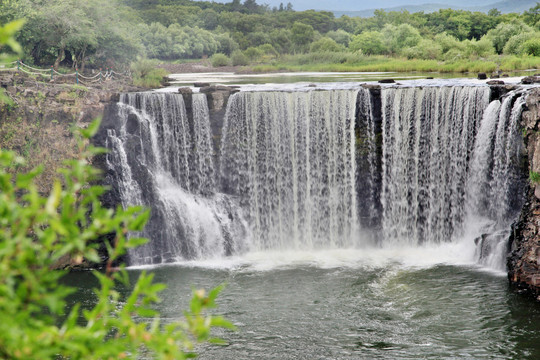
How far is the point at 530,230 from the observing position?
1562 centimetres

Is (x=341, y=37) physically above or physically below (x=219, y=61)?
above

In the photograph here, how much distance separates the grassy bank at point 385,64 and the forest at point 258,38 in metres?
0.07

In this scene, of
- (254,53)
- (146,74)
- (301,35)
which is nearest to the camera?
(146,74)

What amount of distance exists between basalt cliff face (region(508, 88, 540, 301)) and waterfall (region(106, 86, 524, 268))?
10.1ft

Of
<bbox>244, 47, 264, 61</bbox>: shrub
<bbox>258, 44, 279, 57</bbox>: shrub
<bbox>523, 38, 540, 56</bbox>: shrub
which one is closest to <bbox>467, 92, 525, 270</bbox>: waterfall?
<bbox>523, 38, 540, 56</bbox>: shrub

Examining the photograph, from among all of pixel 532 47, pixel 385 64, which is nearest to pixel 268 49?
pixel 385 64

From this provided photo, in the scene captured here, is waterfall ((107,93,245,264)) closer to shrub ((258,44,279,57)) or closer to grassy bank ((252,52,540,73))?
grassy bank ((252,52,540,73))

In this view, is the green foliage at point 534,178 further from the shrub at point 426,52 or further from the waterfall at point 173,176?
the shrub at point 426,52

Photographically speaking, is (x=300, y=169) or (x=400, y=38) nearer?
(x=300, y=169)

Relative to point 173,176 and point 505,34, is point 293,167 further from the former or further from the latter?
point 505,34

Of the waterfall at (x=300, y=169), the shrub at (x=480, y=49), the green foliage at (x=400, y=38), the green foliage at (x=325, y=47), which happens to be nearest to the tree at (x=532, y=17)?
the green foliage at (x=400, y=38)

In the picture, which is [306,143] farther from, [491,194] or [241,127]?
[491,194]

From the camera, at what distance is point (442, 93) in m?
19.7

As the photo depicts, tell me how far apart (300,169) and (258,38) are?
4048 cm
